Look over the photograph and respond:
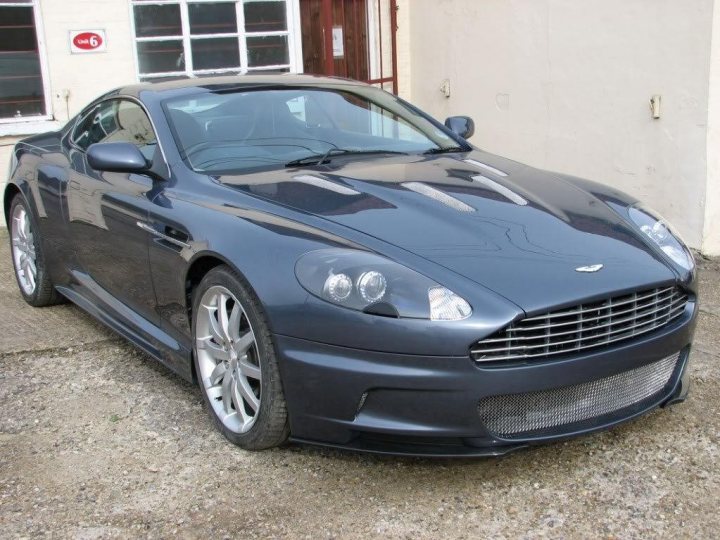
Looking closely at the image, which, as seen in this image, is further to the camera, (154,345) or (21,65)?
(21,65)

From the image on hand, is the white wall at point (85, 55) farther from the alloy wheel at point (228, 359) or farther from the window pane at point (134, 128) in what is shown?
the alloy wheel at point (228, 359)

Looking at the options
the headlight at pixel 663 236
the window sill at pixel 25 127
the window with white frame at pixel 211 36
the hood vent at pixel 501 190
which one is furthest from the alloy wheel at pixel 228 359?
the window with white frame at pixel 211 36

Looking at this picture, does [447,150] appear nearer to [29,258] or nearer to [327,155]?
[327,155]

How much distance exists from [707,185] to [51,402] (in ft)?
15.8

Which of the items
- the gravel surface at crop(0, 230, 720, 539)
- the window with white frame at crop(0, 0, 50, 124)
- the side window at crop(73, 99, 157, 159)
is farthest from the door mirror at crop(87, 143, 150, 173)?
the window with white frame at crop(0, 0, 50, 124)

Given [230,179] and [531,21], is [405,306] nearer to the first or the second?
[230,179]

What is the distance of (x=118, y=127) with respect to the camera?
488cm

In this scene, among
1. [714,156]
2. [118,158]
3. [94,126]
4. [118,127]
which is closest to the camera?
[118,158]

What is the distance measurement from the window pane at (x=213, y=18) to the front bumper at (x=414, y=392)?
263 inches

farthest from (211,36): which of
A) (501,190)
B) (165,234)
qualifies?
(501,190)

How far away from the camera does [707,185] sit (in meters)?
6.71

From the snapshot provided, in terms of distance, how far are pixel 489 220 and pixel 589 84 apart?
453 centimetres

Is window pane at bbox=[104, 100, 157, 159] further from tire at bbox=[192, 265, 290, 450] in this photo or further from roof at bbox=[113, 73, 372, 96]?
tire at bbox=[192, 265, 290, 450]

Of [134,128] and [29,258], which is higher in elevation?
[134,128]
